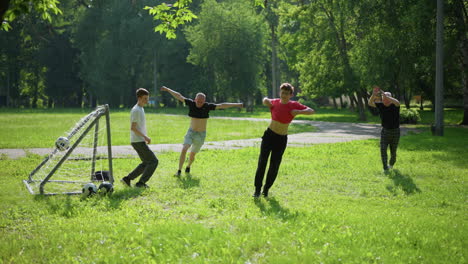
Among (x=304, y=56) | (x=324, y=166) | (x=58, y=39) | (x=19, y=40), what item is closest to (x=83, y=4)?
(x=58, y=39)

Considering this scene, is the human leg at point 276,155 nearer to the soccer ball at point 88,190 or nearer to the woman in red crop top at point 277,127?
the woman in red crop top at point 277,127

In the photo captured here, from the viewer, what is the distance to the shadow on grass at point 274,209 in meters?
6.94

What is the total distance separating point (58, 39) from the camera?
70375 mm

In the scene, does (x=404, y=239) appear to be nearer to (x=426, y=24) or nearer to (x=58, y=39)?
(x=426, y=24)

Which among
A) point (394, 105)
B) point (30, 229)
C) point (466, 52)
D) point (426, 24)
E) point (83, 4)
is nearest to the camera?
point (30, 229)

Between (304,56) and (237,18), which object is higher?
(237,18)

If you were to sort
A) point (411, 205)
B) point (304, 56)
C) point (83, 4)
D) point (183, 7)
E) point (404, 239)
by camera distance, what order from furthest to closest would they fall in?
point (83, 4)
point (304, 56)
point (183, 7)
point (411, 205)
point (404, 239)

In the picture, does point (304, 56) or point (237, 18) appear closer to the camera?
point (304, 56)

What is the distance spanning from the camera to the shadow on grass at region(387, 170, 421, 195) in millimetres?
9188

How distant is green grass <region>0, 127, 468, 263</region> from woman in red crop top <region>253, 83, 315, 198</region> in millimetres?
477

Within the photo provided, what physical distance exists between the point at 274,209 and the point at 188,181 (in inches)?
120

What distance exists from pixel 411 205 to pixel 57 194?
618 cm

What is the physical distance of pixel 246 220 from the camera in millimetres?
6672

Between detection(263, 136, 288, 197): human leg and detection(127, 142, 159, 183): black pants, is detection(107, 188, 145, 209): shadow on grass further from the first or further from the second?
detection(263, 136, 288, 197): human leg
